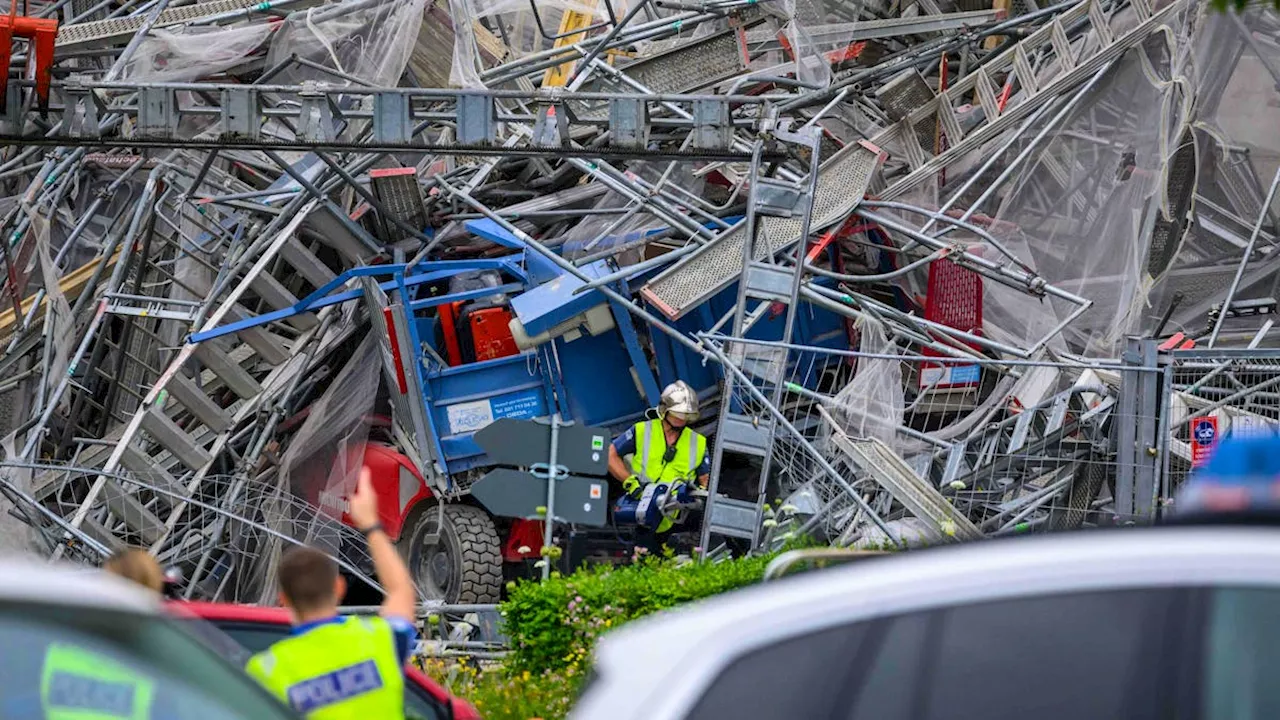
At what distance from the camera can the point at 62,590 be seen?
2.98 meters

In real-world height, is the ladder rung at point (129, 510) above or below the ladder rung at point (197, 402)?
below

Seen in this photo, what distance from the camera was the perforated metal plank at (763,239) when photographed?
1177 centimetres

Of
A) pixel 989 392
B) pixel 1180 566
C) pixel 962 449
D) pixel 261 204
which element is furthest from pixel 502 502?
pixel 1180 566

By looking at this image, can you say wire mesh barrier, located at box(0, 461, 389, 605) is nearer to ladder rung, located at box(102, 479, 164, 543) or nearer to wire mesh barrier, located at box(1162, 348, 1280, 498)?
ladder rung, located at box(102, 479, 164, 543)

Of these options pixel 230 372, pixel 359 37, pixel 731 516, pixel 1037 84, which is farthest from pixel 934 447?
pixel 359 37

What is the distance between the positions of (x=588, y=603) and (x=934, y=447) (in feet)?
12.9

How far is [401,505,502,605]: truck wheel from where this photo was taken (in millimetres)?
12062

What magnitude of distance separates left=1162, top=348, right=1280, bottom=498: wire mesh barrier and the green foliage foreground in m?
2.72

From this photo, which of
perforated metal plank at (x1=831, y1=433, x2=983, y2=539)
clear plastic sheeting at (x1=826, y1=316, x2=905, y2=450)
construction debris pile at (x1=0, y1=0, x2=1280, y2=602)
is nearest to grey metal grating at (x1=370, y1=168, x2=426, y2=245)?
construction debris pile at (x1=0, y1=0, x2=1280, y2=602)

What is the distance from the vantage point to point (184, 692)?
10.0 ft

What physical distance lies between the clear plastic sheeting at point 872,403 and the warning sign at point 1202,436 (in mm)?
2019

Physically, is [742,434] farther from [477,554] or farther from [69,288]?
[69,288]

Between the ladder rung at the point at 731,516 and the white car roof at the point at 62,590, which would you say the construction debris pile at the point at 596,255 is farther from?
the white car roof at the point at 62,590

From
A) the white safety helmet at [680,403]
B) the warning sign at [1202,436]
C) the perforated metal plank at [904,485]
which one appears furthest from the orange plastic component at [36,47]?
the warning sign at [1202,436]
